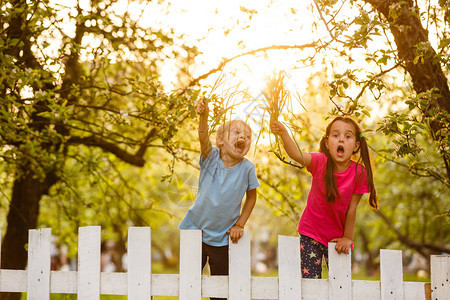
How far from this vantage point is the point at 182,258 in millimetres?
2877

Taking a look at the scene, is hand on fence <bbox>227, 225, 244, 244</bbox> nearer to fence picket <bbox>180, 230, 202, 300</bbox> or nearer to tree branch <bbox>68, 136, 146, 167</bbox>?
fence picket <bbox>180, 230, 202, 300</bbox>

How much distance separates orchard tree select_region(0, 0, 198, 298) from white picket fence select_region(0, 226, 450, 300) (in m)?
0.81

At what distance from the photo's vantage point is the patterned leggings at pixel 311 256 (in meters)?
3.33

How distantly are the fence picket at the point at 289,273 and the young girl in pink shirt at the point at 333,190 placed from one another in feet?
1.71

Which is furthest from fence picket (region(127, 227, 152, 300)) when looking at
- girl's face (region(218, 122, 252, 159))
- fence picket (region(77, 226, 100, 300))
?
→ girl's face (region(218, 122, 252, 159))

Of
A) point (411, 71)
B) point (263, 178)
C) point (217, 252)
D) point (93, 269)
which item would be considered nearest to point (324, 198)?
point (217, 252)

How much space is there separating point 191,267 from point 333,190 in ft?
3.57

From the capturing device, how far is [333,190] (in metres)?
3.29

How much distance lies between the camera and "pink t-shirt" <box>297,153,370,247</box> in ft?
10.9

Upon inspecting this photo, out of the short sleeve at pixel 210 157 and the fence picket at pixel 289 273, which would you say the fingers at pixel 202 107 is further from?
the fence picket at pixel 289 273

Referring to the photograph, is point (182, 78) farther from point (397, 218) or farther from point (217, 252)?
point (397, 218)

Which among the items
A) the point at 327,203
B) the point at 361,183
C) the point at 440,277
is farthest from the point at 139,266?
the point at 440,277

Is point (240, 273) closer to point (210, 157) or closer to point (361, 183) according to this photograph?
point (210, 157)

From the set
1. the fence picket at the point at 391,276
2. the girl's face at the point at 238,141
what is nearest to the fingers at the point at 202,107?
the girl's face at the point at 238,141
